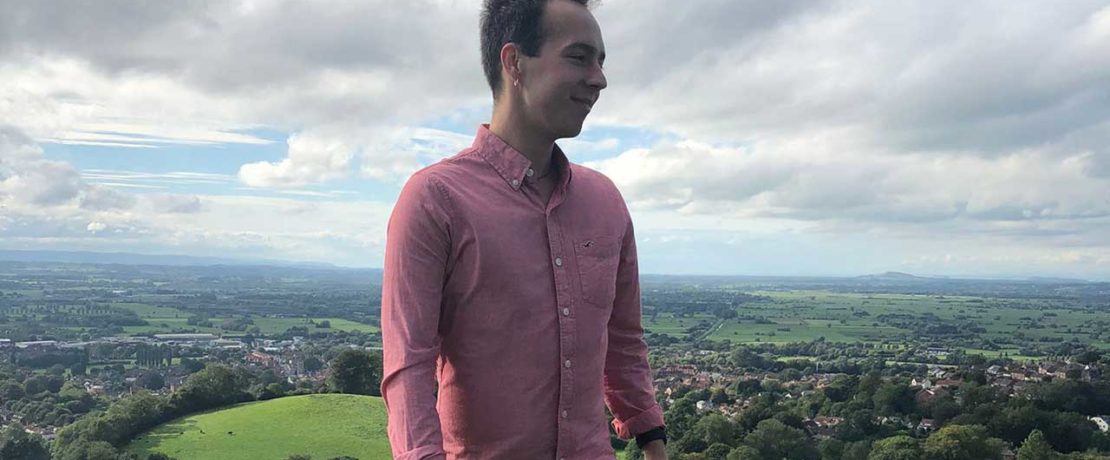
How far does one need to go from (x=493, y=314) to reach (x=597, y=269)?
323mm

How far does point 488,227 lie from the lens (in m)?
1.79

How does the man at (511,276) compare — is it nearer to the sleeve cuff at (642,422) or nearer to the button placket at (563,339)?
the button placket at (563,339)

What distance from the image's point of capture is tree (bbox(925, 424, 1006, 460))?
22.7 m

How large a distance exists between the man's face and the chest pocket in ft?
0.92

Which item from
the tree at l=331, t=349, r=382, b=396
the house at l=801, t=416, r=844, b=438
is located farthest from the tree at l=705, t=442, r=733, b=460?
the tree at l=331, t=349, r=382, b=396

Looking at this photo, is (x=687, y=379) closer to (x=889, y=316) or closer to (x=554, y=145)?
(x=554, y=145)

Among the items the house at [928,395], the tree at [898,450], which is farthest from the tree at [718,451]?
the house at [928,395]

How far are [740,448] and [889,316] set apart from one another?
76.8 metres

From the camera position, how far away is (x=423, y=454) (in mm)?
1637

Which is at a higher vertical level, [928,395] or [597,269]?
[597,269]

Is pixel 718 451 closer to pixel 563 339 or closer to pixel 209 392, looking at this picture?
pixel 209 392

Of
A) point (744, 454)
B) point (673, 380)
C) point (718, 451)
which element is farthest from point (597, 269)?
point (673, 380)

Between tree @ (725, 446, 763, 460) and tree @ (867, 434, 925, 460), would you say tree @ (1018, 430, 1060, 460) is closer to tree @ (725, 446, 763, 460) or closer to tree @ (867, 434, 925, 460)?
tree @ (867, 434, 925, 460)

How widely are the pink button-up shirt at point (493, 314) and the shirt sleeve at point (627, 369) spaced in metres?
0.18
